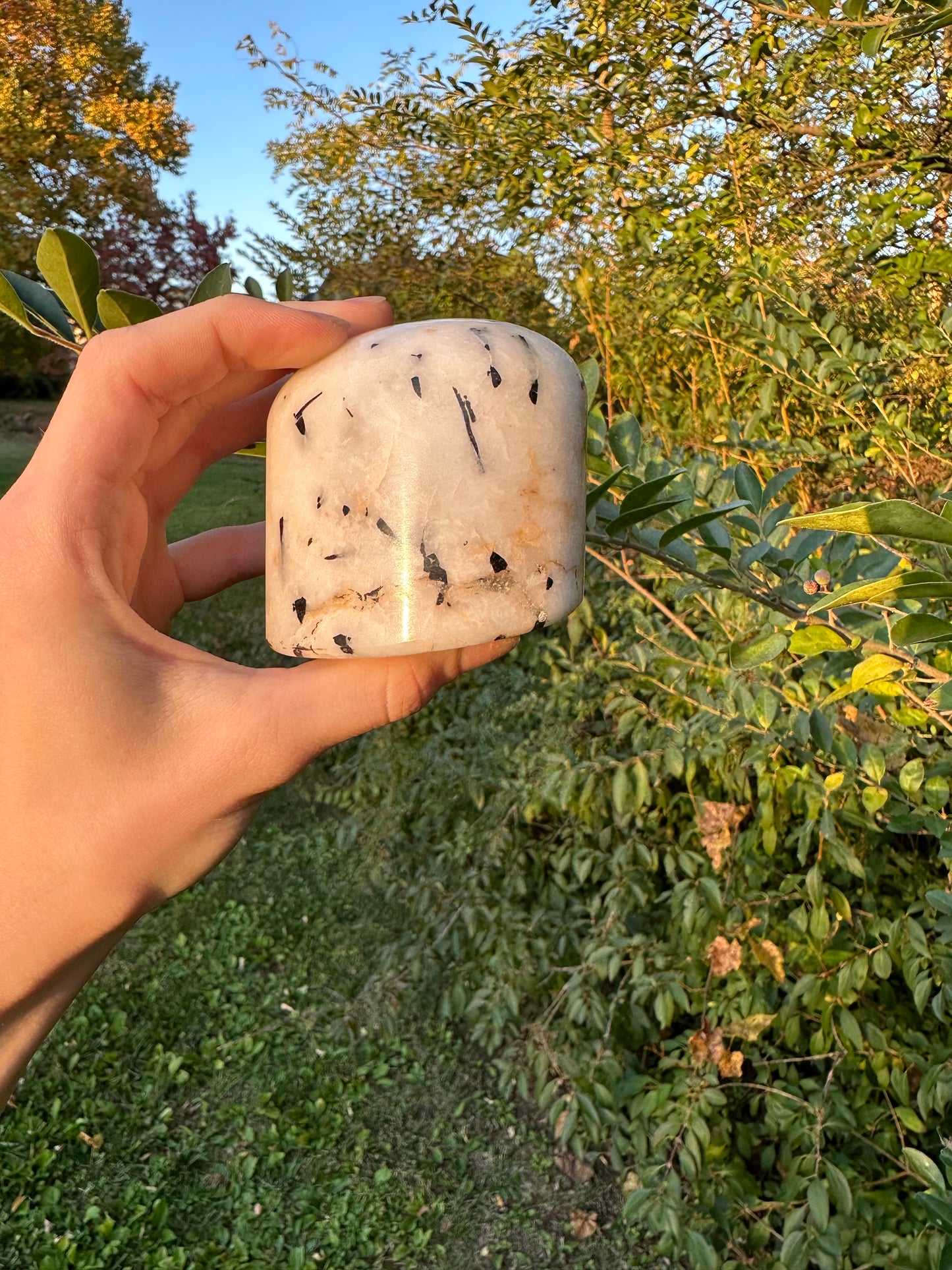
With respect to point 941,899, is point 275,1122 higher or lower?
lower

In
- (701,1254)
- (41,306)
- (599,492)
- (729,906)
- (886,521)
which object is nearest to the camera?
(886,521)

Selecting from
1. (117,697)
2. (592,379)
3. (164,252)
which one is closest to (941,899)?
(592,379)

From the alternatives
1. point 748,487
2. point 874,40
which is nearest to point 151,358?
→ point 748,487

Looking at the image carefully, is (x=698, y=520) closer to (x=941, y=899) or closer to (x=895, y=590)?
(x=895, y=590)

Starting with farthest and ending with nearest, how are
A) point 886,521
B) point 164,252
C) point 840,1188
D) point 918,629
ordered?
A: point 164,252
point 840,1188
point 918,629
point 886,521

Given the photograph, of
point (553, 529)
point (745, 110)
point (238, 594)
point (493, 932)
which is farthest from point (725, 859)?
point (238, 594)

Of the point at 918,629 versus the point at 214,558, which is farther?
the point at 214,558

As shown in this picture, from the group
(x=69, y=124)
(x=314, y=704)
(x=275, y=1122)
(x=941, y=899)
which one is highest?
(x=69, y=124)

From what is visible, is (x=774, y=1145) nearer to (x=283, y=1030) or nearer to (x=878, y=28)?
(x=283, y=1030)

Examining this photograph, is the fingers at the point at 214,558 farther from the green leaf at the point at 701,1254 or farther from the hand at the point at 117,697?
the green leaf at the point at 701,1254
